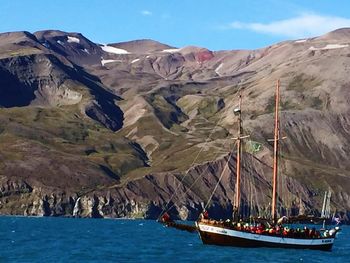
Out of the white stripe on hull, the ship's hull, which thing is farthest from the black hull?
the white stripe on hull

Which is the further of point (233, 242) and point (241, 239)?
point (233, 242)

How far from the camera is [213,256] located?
4316 inches

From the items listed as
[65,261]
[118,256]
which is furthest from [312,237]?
[65,261]

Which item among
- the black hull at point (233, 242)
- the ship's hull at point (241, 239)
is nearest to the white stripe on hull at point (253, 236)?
the ship's hull at point (241, 239)

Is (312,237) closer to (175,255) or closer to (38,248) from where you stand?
(175,255)

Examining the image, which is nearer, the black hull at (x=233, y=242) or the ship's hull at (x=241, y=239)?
the ship's hull at (x=241, y=239)

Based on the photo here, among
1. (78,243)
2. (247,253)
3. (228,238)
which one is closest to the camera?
(247,253)

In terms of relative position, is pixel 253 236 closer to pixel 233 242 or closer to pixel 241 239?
pixel 241 239

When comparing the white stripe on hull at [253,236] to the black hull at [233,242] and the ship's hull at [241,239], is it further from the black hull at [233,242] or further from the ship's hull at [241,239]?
the black hull at [233,242]

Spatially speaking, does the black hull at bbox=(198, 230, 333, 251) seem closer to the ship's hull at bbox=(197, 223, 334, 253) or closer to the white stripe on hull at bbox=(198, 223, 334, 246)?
the ship's hull at bbox=(197, 223, 334, 253)

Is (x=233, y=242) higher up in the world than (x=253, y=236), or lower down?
lower down

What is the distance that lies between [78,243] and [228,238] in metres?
28.0

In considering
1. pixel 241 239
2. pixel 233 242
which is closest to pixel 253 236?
pixel 241 239

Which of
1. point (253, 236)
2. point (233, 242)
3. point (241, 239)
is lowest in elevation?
point (233, 242)
